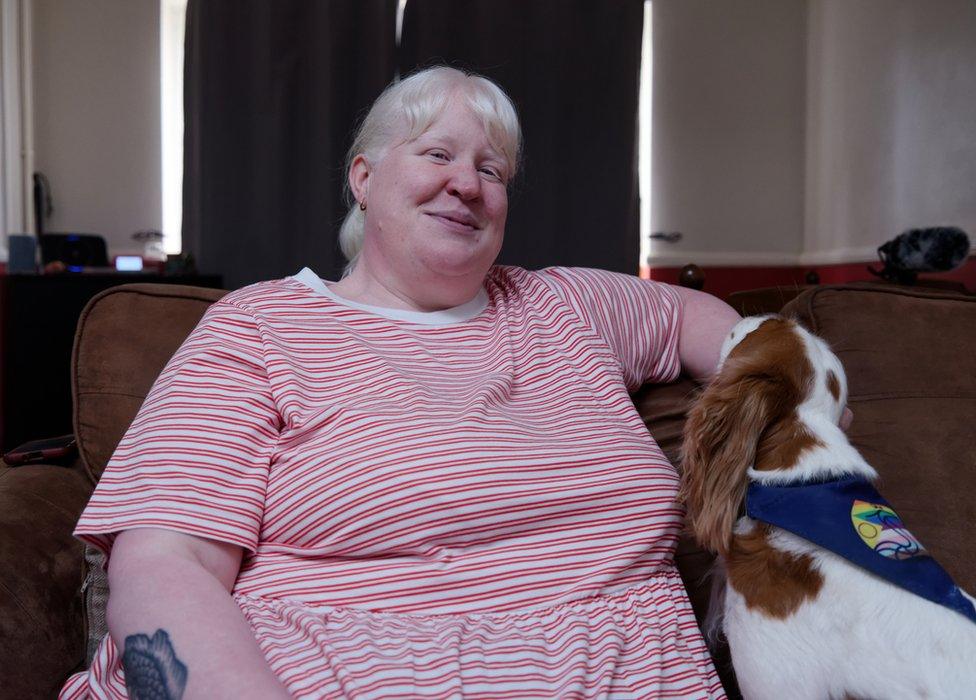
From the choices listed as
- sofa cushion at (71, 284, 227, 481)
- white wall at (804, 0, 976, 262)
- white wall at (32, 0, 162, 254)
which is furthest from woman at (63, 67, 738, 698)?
white wall at (32, 0, 162, 254)

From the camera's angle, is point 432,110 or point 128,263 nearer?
point 432,110

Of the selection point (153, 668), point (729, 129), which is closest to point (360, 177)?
point (153, 668)

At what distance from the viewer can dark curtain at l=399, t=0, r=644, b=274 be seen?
4832mm

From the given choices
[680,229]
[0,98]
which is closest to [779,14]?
[680,229]

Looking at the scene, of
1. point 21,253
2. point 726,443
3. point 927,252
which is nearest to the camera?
point 726,443

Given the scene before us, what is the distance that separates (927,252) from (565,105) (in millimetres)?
2474

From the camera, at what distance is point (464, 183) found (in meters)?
1.44

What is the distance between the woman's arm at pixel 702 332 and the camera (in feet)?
5.08

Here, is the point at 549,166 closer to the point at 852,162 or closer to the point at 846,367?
the point at 852,162

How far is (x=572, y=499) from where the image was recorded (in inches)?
46.8

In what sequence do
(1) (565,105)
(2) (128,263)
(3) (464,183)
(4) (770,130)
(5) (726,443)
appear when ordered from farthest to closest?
(4) (770,130)
(1) (565,105)
(2) (128,263)
(3) (464,183)
(5) (726,443)

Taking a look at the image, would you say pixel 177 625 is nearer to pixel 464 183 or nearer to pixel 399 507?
pixel 399 507

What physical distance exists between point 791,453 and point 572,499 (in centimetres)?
30

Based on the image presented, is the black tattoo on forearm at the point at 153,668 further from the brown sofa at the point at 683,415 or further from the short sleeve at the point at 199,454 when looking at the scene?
the brown sofa at the point at 683,415
